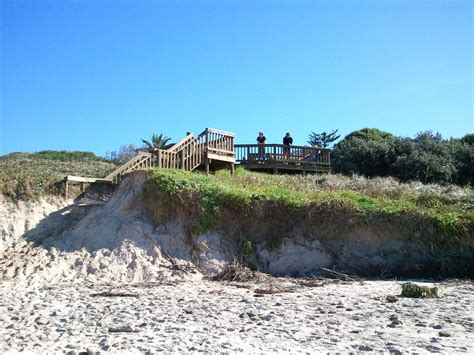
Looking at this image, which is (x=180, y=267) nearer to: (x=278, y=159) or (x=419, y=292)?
(x=419, y=292)

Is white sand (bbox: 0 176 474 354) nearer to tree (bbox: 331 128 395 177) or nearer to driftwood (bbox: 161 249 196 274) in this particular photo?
driftwood (bbox: 161 249 196 274)

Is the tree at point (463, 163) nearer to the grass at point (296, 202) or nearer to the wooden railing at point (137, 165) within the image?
the grass at point (296, 202)

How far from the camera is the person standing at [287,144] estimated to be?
25.7m

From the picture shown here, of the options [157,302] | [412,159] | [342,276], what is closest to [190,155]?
[342,276]

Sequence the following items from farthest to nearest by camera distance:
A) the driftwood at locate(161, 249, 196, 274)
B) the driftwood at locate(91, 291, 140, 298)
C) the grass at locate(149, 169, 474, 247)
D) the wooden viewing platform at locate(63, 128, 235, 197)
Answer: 1. the wooden viewing platform at locate(63, 128, 235, 197)
2. the grass at locate(149, 169, 474, 247)
3. the driftwood at locate(161, 249, 196, 274)
4. the driftwood at locate(91, 291, 140, 298)

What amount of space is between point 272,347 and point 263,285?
497cm

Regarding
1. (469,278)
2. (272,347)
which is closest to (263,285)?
(272,347)

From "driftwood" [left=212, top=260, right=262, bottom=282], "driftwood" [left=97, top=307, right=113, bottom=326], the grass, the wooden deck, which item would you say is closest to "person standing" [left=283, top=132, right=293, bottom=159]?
the wooden deck

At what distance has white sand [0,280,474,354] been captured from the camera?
269 inches

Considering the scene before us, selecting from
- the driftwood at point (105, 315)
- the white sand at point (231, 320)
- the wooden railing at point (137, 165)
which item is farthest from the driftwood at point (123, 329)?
the wooden railing at point (137, 165)

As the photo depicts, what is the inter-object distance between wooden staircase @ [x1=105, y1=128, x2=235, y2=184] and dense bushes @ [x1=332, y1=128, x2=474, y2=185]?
10054 millimetres

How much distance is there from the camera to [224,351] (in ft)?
21.6

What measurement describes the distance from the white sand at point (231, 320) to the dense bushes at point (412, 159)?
54.7ft

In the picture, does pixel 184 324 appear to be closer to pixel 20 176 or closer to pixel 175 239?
pixel 175 239
